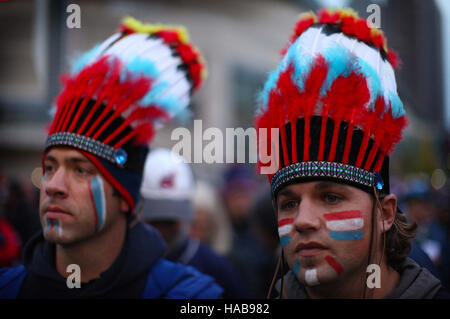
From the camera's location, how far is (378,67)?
Result: 211cm

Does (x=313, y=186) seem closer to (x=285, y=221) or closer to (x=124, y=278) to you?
(x=285, y=221)

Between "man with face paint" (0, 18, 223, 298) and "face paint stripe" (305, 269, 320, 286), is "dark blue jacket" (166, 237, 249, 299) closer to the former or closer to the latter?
"man with face paint" (0, 18, 223, 298)

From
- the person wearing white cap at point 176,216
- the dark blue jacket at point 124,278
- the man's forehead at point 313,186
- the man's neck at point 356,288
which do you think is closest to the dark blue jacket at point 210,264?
the person wearing white cap at point 176,216

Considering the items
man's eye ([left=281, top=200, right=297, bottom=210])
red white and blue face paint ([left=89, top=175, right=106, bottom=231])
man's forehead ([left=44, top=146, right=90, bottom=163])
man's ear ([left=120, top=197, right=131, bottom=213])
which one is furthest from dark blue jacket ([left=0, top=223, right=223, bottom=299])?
man's eye ([left=281, top=200, right=297, bottom=210])

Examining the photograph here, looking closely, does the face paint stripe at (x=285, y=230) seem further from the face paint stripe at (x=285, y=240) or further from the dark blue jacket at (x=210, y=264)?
the dark blue jacket at (x=210, y=264)

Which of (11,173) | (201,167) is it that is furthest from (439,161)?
(11,173)

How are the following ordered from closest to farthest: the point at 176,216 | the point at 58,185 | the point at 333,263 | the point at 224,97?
the point at 333,263 → the point at 58,185 → the point at 176,216 → the point at 224,97

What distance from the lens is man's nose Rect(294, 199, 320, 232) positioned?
1.96 m

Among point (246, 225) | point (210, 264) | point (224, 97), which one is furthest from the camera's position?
point (224, 97)

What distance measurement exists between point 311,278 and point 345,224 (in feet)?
0.87

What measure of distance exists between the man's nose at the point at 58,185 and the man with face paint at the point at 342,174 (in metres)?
1.19

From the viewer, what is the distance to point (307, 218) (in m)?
1.97

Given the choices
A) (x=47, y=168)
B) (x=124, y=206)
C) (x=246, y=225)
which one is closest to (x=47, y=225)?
(x=47, y=168)
